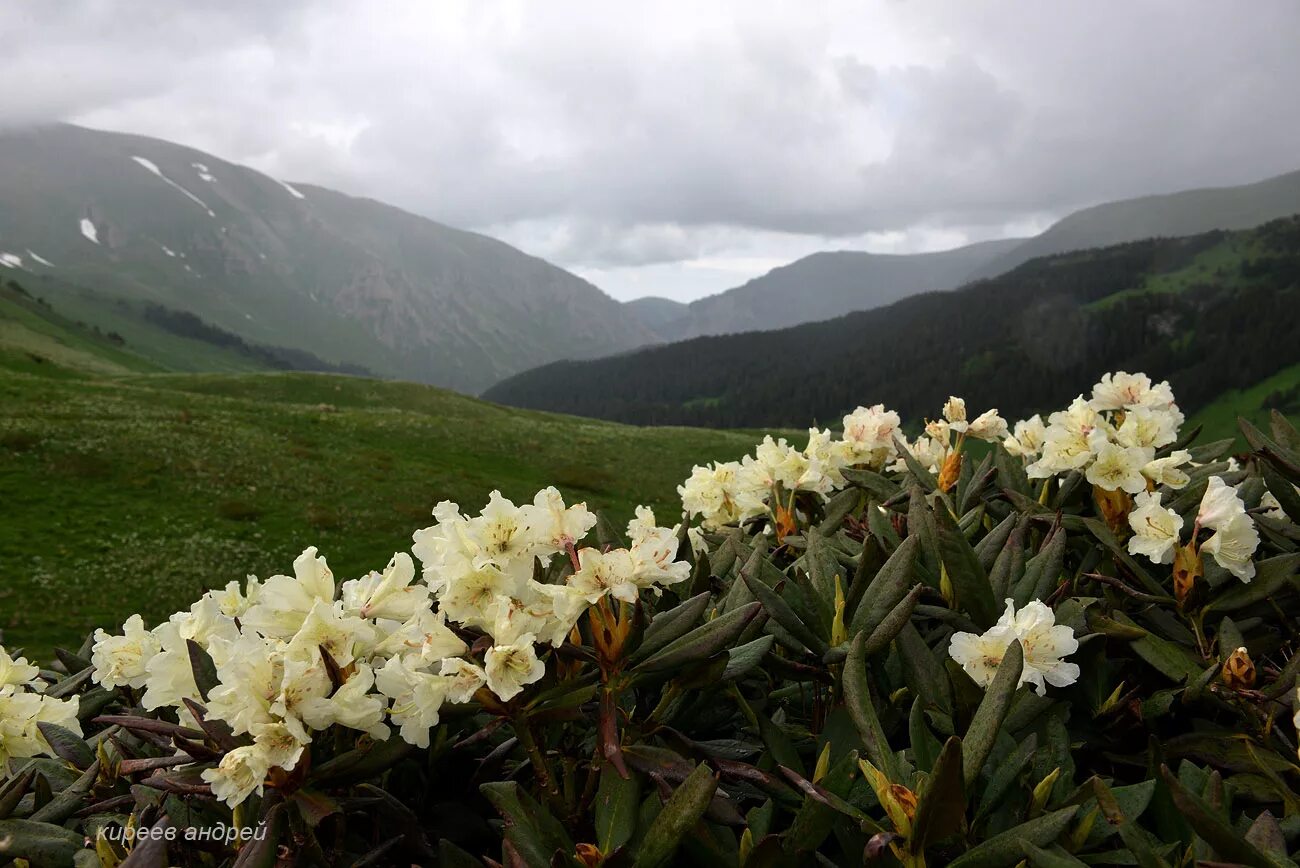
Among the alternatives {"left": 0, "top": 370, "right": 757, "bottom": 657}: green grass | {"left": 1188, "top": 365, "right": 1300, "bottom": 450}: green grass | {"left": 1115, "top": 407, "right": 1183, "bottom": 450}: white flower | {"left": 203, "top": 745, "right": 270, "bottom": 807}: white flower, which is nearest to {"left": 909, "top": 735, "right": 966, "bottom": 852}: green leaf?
{"left": 203, "top": 745, "right": 270, "bottom": 807}: white flower

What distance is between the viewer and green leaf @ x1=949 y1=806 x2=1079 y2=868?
187 cm

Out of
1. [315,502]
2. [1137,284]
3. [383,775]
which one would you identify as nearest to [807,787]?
[383,775]

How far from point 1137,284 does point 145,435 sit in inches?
8942

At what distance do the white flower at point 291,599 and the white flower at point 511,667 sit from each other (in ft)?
1.94

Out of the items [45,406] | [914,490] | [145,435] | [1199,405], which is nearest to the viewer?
[914,490]

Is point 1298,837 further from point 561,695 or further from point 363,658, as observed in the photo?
point 363,658

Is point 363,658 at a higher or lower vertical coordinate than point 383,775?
higher

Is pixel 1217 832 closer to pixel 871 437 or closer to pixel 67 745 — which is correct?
pixel 871 437

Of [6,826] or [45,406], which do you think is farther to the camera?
[45,406]

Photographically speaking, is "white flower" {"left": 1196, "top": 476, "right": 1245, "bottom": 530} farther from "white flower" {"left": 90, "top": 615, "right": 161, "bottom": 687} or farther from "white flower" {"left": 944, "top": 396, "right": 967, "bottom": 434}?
"white flower" {"left": 90, "top": 615, "right": 161, "bottom": 687}

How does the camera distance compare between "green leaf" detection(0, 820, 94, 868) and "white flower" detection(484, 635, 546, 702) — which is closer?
"white flower" detection(484, 635, 546, 702)

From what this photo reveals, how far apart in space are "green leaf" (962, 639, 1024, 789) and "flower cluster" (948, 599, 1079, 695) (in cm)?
22

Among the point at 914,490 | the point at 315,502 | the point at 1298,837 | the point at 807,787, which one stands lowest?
the point at 315,502

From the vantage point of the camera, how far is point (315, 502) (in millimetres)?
26828
